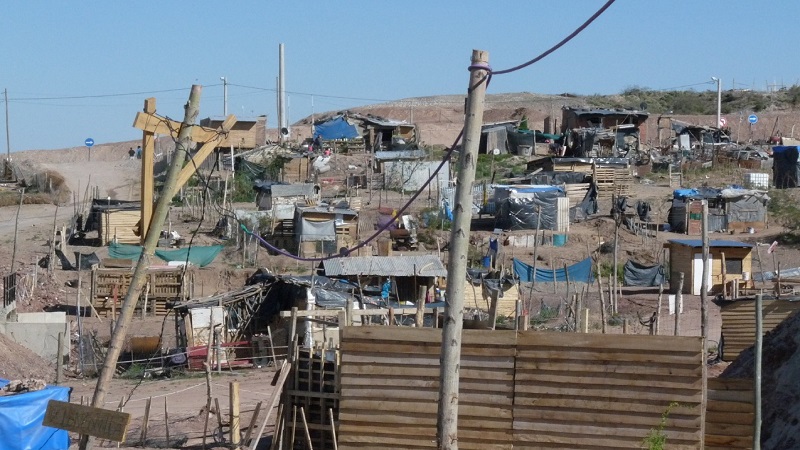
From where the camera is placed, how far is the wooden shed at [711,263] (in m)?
30.0

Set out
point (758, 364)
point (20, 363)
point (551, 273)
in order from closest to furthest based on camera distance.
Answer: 1. point (758, 364)
2. point (20, 363)
3. point (551, 273)

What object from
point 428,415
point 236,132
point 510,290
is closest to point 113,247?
point 510,290

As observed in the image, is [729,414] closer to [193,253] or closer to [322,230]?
[193,253]

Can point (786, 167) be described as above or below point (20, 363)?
above

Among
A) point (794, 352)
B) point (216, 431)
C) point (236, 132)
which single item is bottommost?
point (216, 431)

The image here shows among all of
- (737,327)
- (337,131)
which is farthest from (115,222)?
(737,327)

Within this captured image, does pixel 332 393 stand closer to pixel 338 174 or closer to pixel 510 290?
pixel 510 290

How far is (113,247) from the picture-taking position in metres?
32.9

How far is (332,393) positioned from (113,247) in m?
20.9

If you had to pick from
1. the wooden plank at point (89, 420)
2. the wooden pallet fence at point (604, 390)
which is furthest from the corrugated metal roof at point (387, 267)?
the wooden plank at point (89, 420)

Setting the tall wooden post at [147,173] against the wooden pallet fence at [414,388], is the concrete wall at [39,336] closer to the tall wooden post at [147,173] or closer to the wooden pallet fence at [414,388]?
the wooden pallet fence at [414,388]

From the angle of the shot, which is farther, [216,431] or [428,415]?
[216,431]

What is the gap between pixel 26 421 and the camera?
13734mm

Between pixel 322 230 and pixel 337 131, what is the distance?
1772cm
